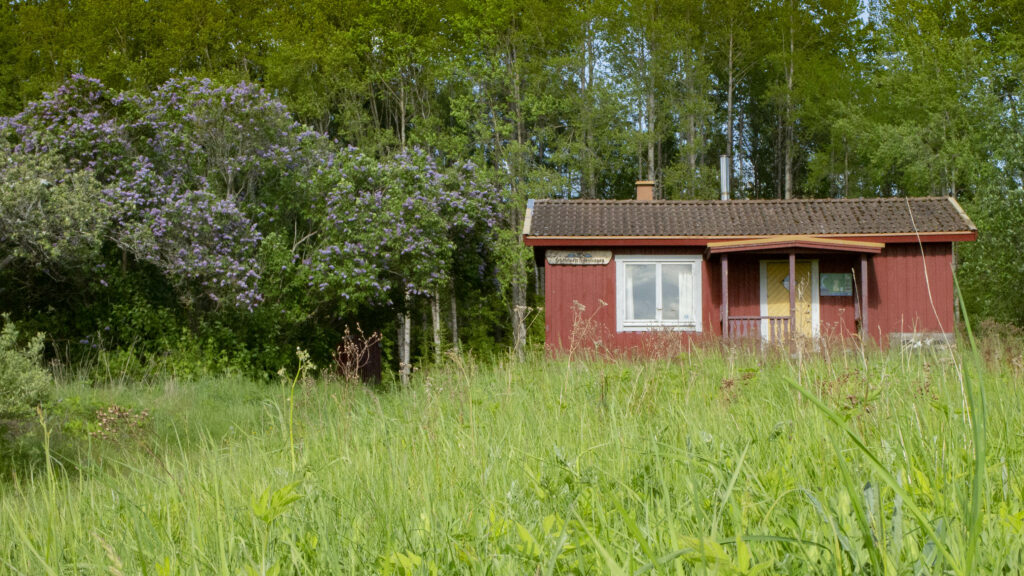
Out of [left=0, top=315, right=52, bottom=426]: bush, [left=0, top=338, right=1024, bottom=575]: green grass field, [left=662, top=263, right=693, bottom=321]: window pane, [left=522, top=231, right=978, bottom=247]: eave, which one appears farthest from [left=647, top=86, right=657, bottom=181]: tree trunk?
[left=0, top=338, right=1024, bottom=575]: green grass field

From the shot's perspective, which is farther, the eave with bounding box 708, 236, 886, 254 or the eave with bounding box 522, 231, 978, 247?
the eave with bounding box 522, 231, 978, 247

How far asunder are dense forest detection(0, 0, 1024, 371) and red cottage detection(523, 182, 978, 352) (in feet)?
7.05

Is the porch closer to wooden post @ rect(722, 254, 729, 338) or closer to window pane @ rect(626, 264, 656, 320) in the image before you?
wooden post @ rect(722, 254, 729, 338)

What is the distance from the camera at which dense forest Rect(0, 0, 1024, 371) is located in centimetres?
1539

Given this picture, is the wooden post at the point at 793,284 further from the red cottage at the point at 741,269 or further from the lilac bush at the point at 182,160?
the lilac bush at the point at 182,160

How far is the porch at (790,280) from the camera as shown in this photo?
14.4 meters

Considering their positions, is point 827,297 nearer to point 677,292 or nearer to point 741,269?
point 741,269

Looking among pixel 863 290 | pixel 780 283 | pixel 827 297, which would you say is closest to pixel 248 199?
pixel 780 283

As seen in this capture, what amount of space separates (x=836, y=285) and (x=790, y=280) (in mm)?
1201

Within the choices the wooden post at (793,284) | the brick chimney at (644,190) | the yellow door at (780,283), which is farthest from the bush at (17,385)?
the brick chimney at (644,190)

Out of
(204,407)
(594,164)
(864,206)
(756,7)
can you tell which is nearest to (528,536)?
(204,407)

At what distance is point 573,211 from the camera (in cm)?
1611

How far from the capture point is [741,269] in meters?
15.5

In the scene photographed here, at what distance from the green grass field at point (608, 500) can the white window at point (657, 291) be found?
35.7 ft
